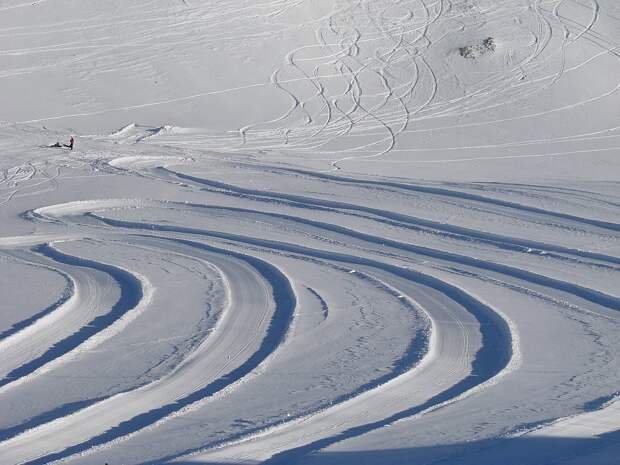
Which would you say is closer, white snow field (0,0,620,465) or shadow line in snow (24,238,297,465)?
shadow line in snow (24,238,297,465)

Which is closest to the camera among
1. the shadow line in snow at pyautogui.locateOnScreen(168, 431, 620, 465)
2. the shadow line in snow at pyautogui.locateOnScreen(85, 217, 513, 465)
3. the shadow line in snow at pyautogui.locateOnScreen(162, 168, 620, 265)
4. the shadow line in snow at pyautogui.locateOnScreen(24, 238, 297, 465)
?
the shadow line in snow at pyautogui.locateOnScreen(168, 431, 620, 465)

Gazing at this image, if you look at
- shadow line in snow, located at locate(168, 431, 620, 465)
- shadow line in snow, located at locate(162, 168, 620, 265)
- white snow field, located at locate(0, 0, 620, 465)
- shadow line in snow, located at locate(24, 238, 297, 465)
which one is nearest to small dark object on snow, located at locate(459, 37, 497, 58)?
white snow field, located at locate(0, 0, 620, 465)

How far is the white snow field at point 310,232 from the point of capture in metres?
6.36

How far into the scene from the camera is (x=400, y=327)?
337 inches

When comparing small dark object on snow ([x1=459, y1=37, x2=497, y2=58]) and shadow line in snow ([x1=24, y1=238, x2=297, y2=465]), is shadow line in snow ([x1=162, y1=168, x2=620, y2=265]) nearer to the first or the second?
shadow line in snow ([x1=24, y1=238, x2=297, y2=465])

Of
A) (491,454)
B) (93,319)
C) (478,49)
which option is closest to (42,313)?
(93,319)

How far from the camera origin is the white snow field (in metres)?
6.36

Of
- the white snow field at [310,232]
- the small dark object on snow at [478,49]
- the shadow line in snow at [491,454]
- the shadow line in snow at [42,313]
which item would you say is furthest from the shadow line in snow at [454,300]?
the small dark object on snow at [478,49]

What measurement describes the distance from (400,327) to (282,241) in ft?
12.2

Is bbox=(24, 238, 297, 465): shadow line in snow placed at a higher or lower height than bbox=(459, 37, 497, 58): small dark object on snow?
lower

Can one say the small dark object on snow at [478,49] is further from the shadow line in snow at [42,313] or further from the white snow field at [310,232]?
the shadow line in snow at [42,313]

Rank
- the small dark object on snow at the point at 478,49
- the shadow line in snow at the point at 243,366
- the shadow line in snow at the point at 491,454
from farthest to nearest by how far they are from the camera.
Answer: the small dark object on snow at the point at 478,49 → the shadow line in snow at the point at 243,366 → the shadow line in snow at the point at 491,454

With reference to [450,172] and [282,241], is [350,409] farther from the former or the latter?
[450,172]

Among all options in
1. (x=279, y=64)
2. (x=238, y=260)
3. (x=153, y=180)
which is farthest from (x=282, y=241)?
(x=279, y=64)
